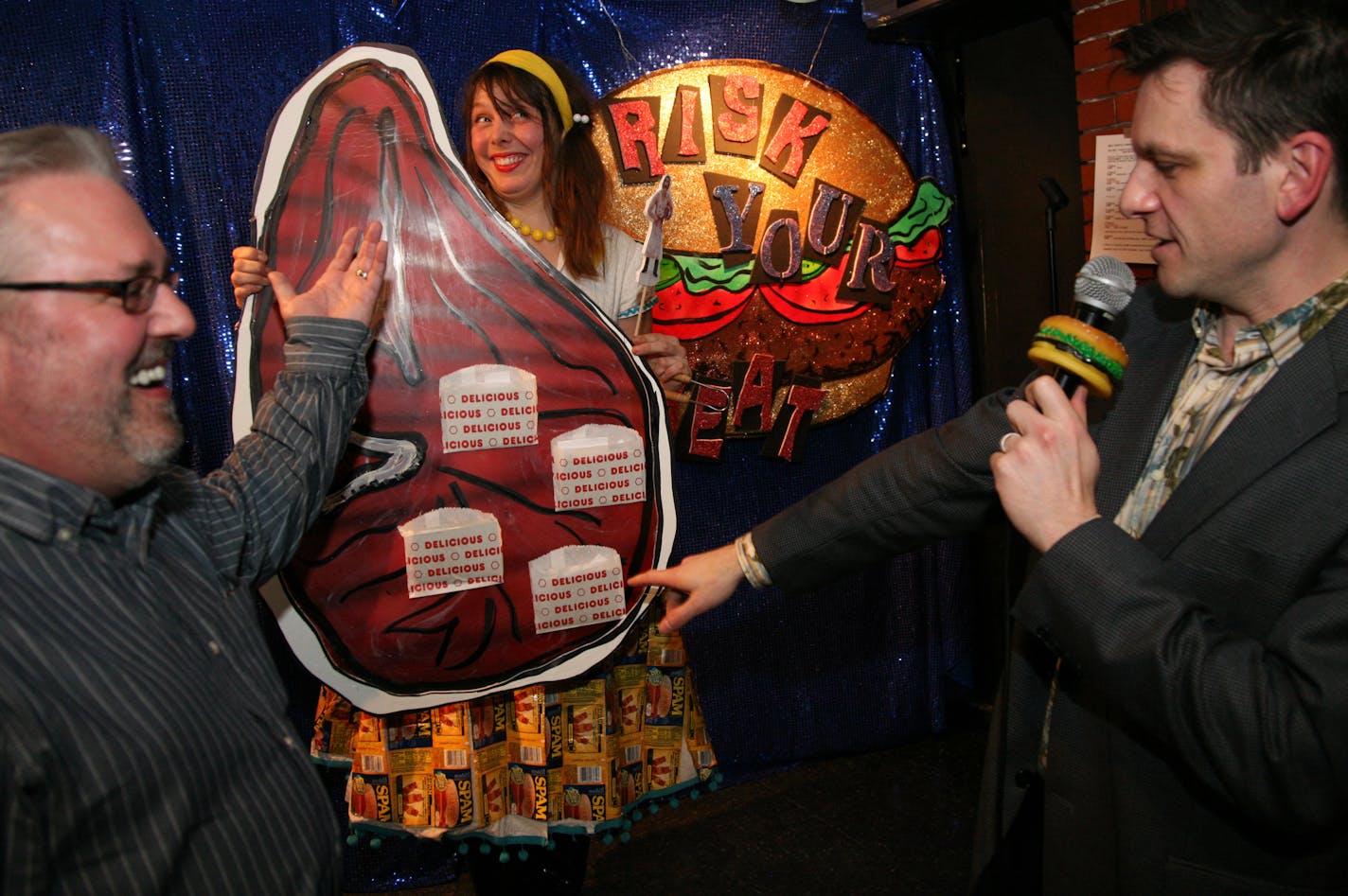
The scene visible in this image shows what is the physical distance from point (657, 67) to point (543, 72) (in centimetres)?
101

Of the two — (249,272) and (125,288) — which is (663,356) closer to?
(249,272)

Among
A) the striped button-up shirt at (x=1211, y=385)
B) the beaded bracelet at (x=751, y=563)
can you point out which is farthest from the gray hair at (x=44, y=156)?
the striped button-up shirt at (x=1211, y=385)

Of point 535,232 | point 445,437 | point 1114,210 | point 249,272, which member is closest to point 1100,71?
point 1114,210

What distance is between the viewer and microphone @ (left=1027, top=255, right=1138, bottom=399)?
111cm

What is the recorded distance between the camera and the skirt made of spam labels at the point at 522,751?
1.87 meters

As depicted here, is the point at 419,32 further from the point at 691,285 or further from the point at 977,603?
the point at 977,603

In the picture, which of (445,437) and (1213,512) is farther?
(445,437)

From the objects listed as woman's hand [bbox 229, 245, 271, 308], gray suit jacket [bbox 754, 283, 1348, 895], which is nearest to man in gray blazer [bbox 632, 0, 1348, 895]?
gray suit jacket [bbox 754, 283, 1348, 895]

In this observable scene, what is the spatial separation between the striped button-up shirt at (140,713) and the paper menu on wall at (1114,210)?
265 centimetres

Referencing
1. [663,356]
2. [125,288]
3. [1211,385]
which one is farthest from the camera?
[663,356]

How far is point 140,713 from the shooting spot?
0.95 metres

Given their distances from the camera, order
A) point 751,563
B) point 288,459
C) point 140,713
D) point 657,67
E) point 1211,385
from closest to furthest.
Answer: point 140,713 → point 1211,385 → point 288,459 → point 751,563 → point 657,67

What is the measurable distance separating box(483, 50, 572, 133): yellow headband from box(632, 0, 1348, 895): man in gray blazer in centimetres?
118

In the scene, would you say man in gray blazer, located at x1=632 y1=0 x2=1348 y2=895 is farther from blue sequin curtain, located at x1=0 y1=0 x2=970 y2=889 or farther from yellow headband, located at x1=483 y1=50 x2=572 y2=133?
blue sequin curtain, located at x1=0 y1=0 x2=970 y2=889
